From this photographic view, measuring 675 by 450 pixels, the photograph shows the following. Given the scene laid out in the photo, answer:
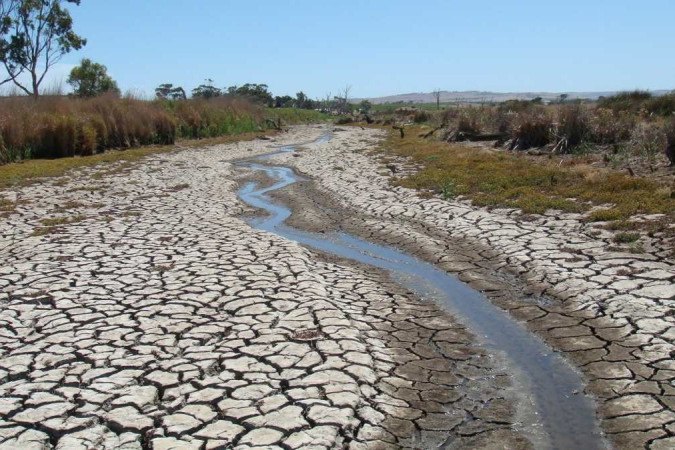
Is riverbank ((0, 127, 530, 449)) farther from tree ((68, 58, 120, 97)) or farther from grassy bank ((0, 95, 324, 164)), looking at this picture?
tree ((68, 58, 120, 97))

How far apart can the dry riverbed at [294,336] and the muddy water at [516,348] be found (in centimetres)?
14

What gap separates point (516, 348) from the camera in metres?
6.09

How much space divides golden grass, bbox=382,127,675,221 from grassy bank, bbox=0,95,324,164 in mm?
12852

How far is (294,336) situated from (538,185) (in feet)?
30.3

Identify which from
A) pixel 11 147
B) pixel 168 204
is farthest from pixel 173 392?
pixel 11 147

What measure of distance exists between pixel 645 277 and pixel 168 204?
Answer: 394 inches

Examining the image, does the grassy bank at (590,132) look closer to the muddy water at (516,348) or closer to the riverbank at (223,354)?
→ the muddy water at (516,348)

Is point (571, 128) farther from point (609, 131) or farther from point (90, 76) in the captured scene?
point (90, 76)

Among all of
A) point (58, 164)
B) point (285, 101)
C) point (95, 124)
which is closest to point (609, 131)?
point (58, 164)

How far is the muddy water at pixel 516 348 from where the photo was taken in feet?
14.9

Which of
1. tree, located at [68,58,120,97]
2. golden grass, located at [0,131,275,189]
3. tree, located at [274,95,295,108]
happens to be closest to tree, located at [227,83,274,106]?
tree, located at [274,95,295,108]

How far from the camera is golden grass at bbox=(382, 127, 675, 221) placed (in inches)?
433

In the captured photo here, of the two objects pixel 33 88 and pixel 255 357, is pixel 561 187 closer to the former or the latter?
pixel 255 357

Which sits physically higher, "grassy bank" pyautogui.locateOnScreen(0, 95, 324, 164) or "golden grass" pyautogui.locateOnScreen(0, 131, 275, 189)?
"grassy bank" pyautogui.locateOnScreen(0, 95, 324, 164)
